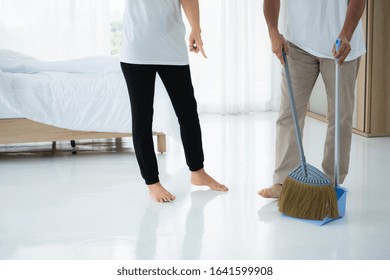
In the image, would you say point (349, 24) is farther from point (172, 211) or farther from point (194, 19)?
point (172, 211)

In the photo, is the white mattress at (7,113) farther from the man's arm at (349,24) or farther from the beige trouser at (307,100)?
the man's arm at (349,24)

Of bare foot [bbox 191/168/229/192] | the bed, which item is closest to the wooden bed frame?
the bed

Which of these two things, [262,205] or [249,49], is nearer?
[262,205]

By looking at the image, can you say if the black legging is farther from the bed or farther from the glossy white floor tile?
the bed

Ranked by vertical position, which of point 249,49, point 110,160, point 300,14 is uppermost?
point 300,14

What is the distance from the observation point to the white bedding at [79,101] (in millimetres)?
3689

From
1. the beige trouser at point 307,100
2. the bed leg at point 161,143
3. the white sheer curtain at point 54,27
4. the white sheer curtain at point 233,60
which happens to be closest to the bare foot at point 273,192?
the beige trouser at point 307,100

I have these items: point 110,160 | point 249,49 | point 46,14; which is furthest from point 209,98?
point 110,160

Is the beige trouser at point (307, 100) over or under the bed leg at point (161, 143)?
over

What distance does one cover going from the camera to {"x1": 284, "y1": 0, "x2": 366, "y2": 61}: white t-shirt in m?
2.61

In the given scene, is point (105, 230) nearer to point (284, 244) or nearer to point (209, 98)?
point (284, 244)

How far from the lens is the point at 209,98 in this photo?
18.5 feet

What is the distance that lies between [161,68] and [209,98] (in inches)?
114

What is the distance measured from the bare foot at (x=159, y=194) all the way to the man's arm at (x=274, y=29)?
0.75 m
